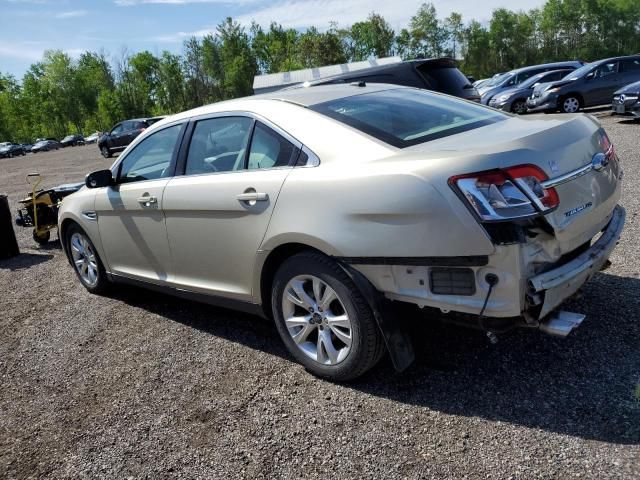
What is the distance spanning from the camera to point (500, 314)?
8.57ft

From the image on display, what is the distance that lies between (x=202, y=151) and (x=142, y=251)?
1.04 meters

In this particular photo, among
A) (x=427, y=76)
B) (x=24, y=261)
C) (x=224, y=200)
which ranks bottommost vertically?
(x=24, y=261)

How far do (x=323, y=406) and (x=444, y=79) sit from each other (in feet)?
22.6

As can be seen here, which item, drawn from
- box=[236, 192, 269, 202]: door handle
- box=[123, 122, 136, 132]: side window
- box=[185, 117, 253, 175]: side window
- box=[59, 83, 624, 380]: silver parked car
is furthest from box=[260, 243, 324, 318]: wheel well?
box=[123, 122, 136, 132]: side window

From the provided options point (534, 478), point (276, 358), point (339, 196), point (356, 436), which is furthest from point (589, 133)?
point (276, 358)

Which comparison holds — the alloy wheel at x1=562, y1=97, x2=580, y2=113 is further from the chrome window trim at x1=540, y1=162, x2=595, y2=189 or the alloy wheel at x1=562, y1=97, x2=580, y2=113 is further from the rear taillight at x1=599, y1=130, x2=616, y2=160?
the chrome window trim at x1=540, y1=162, x2=595, y2=189

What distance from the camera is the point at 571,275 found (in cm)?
275

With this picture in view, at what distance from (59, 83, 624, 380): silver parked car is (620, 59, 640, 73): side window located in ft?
51.7

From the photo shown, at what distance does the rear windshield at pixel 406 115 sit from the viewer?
10.5 ft

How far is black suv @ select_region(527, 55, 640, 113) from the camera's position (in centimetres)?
1673

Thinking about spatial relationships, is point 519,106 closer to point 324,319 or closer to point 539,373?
point 539,373

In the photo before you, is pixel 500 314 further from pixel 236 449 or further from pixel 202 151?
pixel 202 151

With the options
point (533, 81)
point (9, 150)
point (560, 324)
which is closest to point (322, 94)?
point (560, 324)

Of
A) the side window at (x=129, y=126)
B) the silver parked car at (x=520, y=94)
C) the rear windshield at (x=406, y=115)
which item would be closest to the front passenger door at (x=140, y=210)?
the rear windshield at (x=406, y=115)
